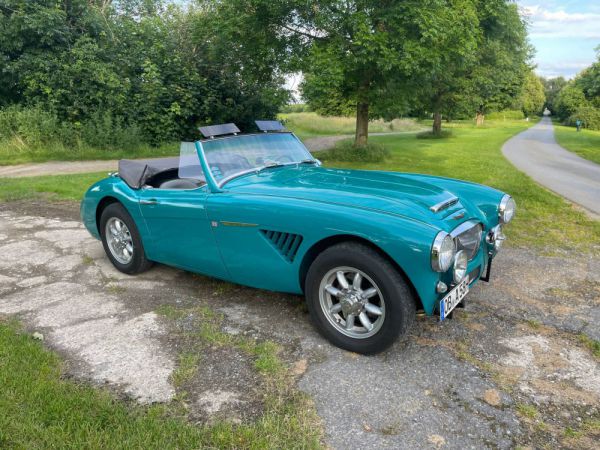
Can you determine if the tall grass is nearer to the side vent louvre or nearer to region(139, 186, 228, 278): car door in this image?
region(139, 186, 228, 278): car door

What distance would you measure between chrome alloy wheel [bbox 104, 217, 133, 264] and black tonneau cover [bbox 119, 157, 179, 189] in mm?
454

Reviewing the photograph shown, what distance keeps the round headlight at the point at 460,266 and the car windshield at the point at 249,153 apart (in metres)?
1.97

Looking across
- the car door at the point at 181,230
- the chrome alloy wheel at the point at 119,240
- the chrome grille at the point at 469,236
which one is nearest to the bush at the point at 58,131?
the chrome alloy wheel at the point at 119,240

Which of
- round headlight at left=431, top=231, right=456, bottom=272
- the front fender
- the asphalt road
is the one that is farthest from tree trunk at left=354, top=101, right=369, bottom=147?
round headlight at left=431, top=231, right=456, bottom=272

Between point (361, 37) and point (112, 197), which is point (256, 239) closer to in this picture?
point (112, 197)

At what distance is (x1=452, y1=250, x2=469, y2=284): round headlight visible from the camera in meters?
2.89

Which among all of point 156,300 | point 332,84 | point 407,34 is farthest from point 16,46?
point 156,300

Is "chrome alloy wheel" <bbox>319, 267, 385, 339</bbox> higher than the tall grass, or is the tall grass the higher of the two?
the tall grass

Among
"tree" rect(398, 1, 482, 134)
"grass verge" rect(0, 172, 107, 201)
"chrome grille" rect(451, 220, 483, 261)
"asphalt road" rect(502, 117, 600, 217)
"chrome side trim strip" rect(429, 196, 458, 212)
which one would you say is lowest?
"asphalt road" rect(502, 117, 600, 217)

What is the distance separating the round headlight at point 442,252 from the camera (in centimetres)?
266

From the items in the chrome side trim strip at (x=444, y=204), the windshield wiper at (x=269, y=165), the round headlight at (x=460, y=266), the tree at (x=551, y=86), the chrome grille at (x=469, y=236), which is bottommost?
the round headlight at (x=460, y=266)

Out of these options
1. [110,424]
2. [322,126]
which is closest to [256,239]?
[110,424]

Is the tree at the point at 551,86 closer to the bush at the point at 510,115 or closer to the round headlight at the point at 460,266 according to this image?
the bush at the point at 510,115

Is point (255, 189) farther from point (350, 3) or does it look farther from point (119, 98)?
point (119, 98)
